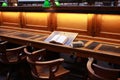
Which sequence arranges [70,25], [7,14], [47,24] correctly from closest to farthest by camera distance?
[70,25] < [47,24] < [7,14]

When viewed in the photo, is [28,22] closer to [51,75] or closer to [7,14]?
[7,14]

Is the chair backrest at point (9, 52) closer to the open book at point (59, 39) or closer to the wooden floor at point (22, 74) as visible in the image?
the wooden floor at point (22, 74)

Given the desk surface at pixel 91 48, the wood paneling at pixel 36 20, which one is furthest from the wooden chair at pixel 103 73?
the wood paneling at pixel 36 20

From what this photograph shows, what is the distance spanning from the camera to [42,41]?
8.73ft

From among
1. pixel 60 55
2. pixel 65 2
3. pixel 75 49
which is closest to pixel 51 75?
pixel 75 49

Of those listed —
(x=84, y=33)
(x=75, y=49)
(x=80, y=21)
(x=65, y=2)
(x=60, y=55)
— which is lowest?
(x=60, y=55)

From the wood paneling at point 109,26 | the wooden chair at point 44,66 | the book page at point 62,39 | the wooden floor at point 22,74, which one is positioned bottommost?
the wooden floor at point 22,74

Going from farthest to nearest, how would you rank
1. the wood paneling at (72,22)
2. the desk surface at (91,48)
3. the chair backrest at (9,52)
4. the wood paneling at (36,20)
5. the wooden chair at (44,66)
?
the wood paneling at (36,20)
the wood paneling at (72,22)
the chair backrest at (9,52)
the desk surface at (91,48)
the wooden chair at (44,66)

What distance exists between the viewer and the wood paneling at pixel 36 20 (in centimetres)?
322

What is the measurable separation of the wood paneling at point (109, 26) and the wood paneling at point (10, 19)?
78.4 inches

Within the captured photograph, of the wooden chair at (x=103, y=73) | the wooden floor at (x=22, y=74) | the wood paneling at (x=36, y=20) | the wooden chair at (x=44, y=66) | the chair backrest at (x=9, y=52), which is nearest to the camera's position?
the wooden chair at (x=103, y=73)

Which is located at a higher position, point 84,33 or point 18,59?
point 84,33

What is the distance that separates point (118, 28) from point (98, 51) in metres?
0.63

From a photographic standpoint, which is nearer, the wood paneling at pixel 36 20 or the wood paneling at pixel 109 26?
the wood paneling at pixel 109 26
